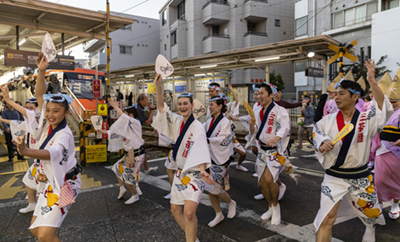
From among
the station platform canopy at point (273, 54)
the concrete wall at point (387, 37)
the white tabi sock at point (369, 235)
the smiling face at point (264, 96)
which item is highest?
the concrete wall at point (387, 37)

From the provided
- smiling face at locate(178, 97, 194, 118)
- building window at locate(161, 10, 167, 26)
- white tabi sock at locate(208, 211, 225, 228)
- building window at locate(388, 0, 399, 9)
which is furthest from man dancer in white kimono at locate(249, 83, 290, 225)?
building window at locate(161, 10, 167, 26)

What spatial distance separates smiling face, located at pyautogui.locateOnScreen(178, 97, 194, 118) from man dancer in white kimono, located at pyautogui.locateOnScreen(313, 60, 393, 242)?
62.8 inches

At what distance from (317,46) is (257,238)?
9.32m

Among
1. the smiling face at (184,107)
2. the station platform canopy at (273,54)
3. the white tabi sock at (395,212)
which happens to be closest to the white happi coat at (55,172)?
the smiling face at (184,107)

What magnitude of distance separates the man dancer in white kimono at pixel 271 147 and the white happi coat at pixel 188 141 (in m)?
1.37

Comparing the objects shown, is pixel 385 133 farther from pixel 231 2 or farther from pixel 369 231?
pixel 231 2

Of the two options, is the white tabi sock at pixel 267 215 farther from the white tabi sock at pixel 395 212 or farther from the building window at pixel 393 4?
the building window at pixel 393 4

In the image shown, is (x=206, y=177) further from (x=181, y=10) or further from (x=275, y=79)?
(x=181, y=10)

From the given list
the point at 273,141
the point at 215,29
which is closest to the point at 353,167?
the point at 273,141

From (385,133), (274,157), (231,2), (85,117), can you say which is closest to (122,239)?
(274,157)

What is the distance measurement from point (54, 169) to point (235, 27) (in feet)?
80.9

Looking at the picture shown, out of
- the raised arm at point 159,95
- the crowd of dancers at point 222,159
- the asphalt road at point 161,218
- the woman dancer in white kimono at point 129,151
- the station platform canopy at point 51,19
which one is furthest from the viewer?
the station platform canopy at point 51,19

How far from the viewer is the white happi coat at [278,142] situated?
4039 millimetres

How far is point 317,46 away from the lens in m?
10.4
